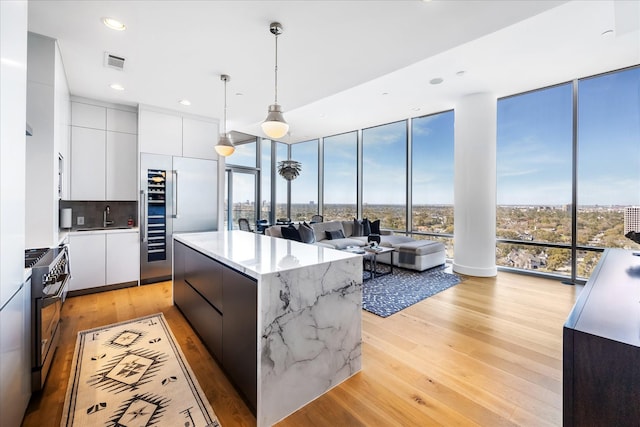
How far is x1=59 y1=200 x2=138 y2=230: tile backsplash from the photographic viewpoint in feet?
13.9

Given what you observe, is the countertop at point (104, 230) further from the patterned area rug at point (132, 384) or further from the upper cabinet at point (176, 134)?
the patterned area rug at point (132, 384)

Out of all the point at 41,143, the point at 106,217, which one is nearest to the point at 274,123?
the point at 41,143

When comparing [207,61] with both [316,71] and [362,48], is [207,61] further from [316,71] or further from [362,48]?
[362,48]

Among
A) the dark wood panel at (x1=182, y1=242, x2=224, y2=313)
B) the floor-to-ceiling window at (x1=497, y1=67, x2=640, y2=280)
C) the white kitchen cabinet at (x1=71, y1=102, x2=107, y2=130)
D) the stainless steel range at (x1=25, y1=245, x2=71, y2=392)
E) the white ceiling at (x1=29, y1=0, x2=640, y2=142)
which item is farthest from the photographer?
the white kitchen cabinet at (x1=71, y1=102, x2=107, y2=130)

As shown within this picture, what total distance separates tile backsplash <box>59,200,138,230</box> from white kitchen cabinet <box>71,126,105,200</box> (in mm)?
283

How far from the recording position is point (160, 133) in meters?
4.57

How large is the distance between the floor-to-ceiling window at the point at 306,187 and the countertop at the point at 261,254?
572 cm

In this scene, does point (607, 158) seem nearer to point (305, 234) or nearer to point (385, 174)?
point (385, 174)

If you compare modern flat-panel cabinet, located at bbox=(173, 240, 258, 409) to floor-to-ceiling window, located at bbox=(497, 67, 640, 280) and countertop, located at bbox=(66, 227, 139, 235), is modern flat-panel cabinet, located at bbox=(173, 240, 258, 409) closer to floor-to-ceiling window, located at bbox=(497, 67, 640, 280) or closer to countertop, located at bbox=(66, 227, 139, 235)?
countertop, located at bbox=(66, 227, 139, 235)

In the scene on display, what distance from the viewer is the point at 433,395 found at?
1887 millimetres

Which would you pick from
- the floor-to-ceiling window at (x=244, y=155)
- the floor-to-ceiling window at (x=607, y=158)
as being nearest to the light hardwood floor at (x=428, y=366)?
the floor-to-ceiling window at (x=607, y=158)

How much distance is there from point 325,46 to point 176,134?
320cm

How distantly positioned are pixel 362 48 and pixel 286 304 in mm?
2642

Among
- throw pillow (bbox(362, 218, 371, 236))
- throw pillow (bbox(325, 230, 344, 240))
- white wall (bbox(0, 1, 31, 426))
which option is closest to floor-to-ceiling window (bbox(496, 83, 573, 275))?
throw pillow (bbox(362, 218, 371, 236))
